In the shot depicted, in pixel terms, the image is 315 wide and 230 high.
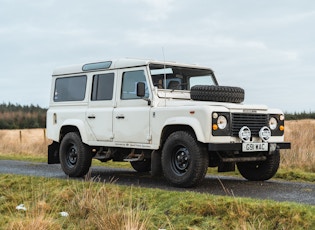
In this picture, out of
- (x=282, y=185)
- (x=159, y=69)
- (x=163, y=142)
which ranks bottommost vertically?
(x=282, y=185)

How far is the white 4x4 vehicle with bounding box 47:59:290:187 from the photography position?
329 inches

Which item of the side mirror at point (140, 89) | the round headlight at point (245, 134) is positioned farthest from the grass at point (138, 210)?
the side mirror at point (140, 89)

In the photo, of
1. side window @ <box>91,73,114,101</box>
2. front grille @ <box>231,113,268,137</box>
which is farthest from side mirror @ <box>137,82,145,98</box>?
front grille @ <box>231,113,268,137</box>

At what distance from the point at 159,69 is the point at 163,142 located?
1581 mm

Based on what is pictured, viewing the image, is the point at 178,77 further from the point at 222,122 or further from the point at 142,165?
the point at 142,165

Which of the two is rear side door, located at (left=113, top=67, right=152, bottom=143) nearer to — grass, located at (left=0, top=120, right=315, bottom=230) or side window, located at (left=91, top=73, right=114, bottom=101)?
side window, located at (left=91, top=73, right=114, bottom=101)

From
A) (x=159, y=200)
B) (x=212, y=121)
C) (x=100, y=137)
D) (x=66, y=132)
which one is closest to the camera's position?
(x=159, y=200)

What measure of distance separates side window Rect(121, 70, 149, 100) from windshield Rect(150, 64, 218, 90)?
273mm

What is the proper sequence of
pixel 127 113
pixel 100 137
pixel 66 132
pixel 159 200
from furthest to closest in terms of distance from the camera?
pixel 66 132, pixel 100 137, pixel 127 113, pixel 159 200

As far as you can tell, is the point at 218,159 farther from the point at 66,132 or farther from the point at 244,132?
the point at 66,132

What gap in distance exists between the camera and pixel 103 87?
1060 centimetres

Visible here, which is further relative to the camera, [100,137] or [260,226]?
[100,137]

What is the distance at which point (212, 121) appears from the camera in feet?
26.7

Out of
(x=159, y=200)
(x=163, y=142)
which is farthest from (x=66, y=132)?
(x=159, y=200)
